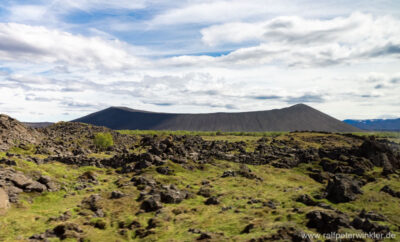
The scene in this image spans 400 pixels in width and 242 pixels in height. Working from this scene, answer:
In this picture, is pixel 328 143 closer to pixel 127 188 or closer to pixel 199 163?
pixel 199 163

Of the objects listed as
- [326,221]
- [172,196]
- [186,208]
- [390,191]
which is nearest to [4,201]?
[172,196]

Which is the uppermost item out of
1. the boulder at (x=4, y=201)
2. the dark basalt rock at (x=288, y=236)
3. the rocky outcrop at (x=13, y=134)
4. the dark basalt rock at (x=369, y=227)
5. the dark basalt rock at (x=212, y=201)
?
the rocky outcrop at (x=13, y=134)

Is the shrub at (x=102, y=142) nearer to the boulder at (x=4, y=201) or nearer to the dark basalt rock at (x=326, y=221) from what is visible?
the boulder at (x=4, y=201)

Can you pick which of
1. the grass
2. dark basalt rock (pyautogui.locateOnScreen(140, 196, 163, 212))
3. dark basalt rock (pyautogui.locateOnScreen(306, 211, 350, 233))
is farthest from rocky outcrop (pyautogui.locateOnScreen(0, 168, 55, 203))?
dark basalt rock (pyautogui.locateOnScreen(306, 211, 350, 233))

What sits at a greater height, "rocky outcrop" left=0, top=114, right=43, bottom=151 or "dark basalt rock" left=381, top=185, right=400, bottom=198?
"rocky outcrop" left=0, top=114, right=43, bottom=151

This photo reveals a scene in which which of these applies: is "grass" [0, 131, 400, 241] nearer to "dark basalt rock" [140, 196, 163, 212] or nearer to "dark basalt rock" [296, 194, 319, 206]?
"dark basalt rock" [296, 194, 319, 206]

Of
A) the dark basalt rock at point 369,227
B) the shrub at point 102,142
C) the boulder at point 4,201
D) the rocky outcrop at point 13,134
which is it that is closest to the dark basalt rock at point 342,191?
the dark basalt rock at point 369,227

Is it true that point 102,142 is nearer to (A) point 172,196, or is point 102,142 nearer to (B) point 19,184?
(B) point 19,184

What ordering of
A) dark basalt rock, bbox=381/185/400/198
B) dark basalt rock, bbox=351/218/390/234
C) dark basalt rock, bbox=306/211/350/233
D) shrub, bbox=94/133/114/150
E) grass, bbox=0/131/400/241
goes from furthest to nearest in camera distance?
1. shrub, bbox=94/133/114/150
2. dark basalt rock, bbox=381/185/400/198
3. grass, bbox=0/131/400/241
4. dark basalt rock, bbox=306/211/350/233
5. dark basalt rock, bbox=351/218/390/234

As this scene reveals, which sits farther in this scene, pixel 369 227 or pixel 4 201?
pixel 4 201

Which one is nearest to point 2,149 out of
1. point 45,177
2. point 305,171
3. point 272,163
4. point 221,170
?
point 45,177

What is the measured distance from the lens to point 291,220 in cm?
2948

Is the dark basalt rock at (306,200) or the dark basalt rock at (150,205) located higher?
the dark basalt rock at (306,200)

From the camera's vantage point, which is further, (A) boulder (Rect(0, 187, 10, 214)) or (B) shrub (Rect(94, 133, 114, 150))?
(B) shrub (Rect(94, 133, 114, 150))
